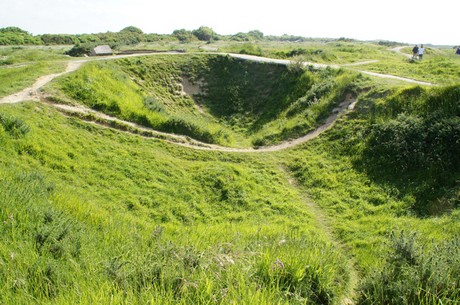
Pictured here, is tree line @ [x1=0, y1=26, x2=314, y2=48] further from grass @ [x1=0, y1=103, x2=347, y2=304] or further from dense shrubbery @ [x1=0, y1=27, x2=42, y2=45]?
grass @ [x1=0, y1=103, x2=347, y2=304]

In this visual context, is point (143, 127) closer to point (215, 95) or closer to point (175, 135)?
point (175, 135)

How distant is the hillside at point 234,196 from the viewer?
148 inches

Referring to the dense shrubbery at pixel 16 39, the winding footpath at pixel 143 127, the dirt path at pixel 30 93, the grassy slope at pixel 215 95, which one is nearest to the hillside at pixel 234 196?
the grassy slope at pixel 215 95

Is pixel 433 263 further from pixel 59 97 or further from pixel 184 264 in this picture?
pixel 59 97

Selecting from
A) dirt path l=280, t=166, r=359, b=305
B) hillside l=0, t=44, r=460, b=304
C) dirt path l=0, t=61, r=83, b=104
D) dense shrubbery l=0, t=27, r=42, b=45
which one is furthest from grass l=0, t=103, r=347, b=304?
dense shrubbery l=0, t=27, r=42, b=45

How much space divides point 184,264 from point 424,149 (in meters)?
12.7

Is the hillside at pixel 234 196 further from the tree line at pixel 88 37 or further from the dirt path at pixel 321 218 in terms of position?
the tree line at pixel 88 37

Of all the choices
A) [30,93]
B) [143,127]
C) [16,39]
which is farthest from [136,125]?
[16,39]

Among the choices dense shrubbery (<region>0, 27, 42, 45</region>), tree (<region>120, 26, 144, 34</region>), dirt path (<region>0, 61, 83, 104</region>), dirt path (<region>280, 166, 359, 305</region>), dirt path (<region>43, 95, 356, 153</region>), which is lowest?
dirt path (<region>280, 166, 359, 305</region>)

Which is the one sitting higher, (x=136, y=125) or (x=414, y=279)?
(x=414, y=279)

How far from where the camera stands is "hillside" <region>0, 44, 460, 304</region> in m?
3.76

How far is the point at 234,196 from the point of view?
12.7 m

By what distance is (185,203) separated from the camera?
1180 centimetres

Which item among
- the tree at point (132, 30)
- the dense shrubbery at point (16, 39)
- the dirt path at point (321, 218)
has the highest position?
the tree at point (132, 30)
